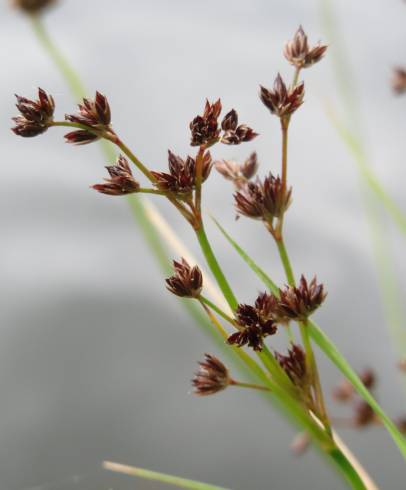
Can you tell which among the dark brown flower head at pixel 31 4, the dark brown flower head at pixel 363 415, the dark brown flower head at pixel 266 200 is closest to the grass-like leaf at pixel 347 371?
the dark brown flower head at pixel 266 200

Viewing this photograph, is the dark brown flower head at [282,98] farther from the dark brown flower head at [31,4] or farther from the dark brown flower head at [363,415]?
the dark brown flower head at [31,4]

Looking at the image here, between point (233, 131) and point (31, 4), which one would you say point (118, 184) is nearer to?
point (233, 131)

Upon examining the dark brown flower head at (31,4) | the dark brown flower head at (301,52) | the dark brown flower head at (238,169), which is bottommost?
the dark brown flower head at (238,169)

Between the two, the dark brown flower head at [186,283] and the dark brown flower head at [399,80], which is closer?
the dark brown flower head at [186,283]

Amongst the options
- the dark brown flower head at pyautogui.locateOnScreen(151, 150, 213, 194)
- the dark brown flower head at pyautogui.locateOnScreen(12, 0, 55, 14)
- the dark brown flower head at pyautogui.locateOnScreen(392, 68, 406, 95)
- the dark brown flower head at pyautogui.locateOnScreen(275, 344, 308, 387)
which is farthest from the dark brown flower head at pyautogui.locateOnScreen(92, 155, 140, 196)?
the dark brown flower head at pyautogui.locateOnScreen(12, 0, 55, 14)

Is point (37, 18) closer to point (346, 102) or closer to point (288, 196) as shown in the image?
point (346, 102)

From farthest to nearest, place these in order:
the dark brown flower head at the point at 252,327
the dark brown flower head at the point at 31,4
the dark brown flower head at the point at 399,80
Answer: the dark brown flower head at the point at 31,4
the dark brown flower head at the point at 399,80
the dark brown flower head at the point at 252,327

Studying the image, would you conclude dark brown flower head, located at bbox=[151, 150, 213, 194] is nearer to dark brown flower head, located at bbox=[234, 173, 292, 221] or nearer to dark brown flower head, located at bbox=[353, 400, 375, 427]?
dark brown flower head, located at bbox=[234, 173, 292, 221]
